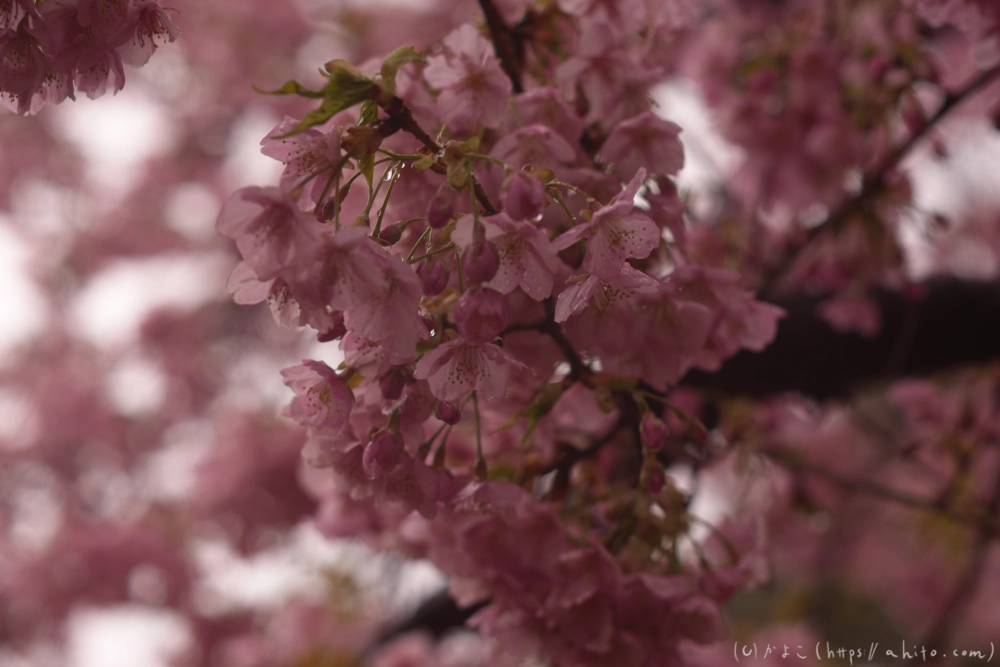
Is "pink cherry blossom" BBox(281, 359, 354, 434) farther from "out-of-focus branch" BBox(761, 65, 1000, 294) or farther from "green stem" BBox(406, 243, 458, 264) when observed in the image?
"out-of-focus branch" BBox(761, 65, 1000, 294)

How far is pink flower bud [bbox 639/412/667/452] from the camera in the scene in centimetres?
75

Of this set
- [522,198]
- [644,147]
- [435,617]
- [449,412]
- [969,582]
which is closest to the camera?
[522,198]

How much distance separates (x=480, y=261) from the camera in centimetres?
55

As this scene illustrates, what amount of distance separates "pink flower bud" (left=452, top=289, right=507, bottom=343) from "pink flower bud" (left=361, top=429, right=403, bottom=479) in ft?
0.51

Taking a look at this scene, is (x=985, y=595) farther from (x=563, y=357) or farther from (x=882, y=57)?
(x=563, y=357)

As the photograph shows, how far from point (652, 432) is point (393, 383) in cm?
29

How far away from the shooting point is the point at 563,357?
2.65ft

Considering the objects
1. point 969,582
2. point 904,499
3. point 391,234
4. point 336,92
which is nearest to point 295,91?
point 336,92

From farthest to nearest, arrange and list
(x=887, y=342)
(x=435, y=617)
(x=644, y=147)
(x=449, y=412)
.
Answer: (x=435, y=617) → (x=887, y=342) → (x=644, y=147) → (x=449, y=412)

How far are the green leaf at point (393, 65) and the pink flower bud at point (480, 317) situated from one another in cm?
20

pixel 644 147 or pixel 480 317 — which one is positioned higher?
pixel 644 147

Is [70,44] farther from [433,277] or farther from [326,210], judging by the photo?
[433,277]

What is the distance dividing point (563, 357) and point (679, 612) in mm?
329

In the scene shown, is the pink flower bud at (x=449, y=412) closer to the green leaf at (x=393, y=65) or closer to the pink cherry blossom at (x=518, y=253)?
the pink cherry blossom at (x=518, y=253)
